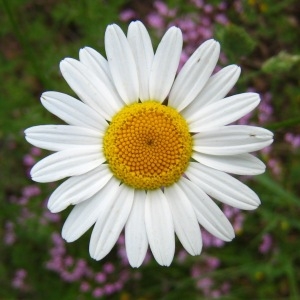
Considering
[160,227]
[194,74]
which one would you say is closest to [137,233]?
[160,227]

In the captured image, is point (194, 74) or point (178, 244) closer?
point (194, 74)

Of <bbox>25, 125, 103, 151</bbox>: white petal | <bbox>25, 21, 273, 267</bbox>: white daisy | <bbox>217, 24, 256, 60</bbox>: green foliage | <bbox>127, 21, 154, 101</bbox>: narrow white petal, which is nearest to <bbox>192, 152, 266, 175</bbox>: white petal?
<bbox>25, 21, 273, 267</bbox>: white daisy

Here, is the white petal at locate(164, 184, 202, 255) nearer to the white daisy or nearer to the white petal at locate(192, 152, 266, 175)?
the white daisy

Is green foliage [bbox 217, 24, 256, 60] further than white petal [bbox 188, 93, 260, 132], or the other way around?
green foliage [bbox 217, 24, 256, 60]

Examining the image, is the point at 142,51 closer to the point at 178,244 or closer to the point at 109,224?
the point at 109,224

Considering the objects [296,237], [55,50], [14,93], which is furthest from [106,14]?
[296,237]

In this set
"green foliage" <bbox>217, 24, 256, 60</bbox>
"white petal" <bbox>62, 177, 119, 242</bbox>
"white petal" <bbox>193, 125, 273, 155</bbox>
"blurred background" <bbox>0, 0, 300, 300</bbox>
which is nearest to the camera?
"white petal" <bbox>193, 125, 273, 155</bbox>

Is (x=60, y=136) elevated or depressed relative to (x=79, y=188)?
elevated

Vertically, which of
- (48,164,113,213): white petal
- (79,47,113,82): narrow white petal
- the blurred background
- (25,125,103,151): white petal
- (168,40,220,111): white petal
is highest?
(79,47,113,82): narrow white petal
